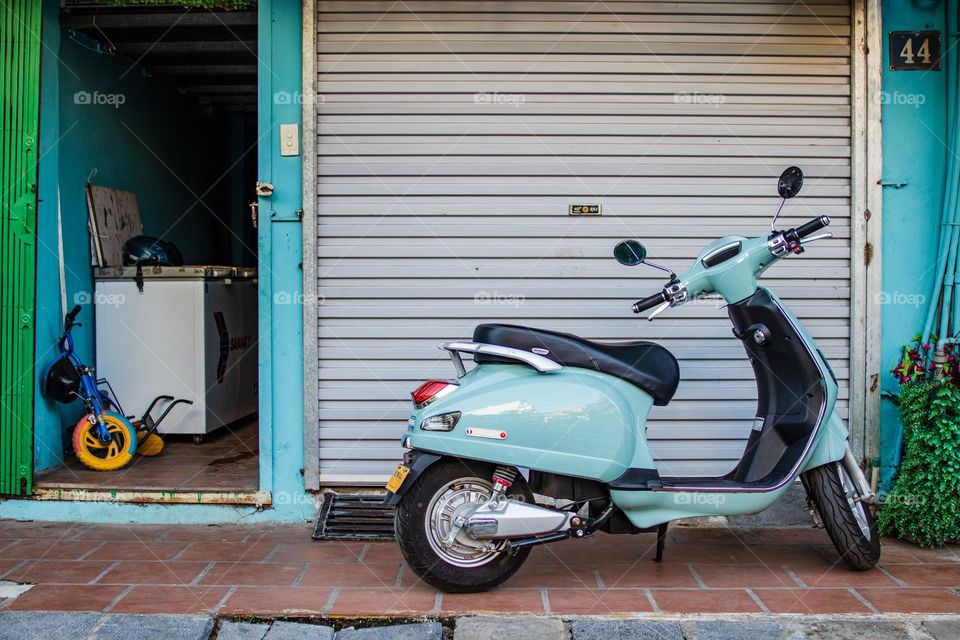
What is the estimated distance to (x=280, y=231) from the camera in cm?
525

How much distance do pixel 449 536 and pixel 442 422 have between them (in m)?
0.52

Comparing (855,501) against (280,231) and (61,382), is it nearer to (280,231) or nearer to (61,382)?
(280,231)

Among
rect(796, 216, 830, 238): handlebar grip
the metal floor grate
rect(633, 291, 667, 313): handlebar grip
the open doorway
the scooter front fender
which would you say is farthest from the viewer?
the open doorway

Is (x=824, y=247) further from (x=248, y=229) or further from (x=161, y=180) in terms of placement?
(x=248, y=229)

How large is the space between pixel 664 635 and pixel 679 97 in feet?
10.6

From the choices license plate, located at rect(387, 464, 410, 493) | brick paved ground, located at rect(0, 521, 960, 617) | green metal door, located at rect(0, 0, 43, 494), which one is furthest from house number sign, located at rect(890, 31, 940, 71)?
green metal door, located at rect(0, 0, 43, 494)

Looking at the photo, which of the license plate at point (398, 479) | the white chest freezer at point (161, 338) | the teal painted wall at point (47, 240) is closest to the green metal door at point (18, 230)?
the teal painted wall at point (47, 240)

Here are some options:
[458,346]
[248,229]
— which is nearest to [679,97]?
[458,346]

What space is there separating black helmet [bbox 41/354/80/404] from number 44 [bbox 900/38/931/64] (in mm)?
5649

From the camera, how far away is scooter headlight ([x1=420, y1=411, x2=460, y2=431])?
3.92 m

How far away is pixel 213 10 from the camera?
579cm

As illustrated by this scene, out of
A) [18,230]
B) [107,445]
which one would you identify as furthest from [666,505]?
[18,230]

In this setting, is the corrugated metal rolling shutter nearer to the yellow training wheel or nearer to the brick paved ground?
the brick paved ground

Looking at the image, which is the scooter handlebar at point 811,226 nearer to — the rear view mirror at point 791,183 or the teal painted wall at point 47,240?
the rear view mirror at point 791,183
